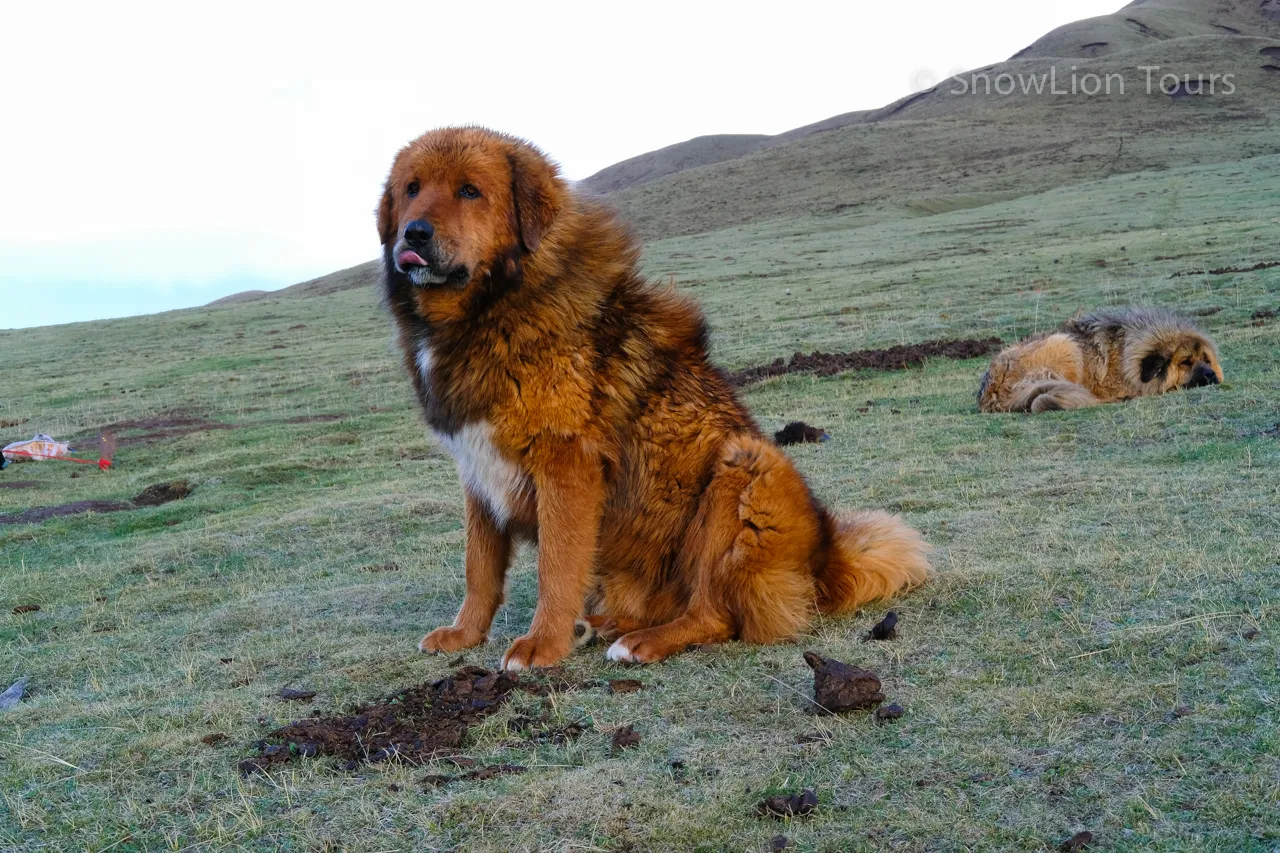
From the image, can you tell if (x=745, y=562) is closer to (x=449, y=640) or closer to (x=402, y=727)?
(x=449, y=640)

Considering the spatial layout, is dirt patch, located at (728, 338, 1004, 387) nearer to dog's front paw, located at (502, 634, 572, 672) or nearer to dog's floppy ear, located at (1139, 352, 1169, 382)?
dog's floppy ear, located at (1139, 352, 1169, 382)

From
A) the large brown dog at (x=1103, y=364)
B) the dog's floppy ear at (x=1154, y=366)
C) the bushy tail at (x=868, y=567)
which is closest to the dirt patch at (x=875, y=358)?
the large brown dog at (x=1103, y=364)

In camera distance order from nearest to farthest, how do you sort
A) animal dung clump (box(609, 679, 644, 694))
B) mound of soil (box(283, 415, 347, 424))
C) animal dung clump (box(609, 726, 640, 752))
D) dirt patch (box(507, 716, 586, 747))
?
animal dung clump (box(609, 726, 640, 752))
dirt patch (box(507, 716, 586, 747))
animal dung clump (box(609, 679, 644, 694))
mound of soil (box(283, 415, 347, 424))

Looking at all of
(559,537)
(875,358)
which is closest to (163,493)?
(559,537)

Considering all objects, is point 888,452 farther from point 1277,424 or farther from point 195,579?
point 195,579

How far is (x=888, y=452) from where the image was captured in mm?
10062

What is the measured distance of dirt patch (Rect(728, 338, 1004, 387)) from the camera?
628 inches

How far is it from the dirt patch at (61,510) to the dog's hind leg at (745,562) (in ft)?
33.1

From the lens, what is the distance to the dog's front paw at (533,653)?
441 centimetres

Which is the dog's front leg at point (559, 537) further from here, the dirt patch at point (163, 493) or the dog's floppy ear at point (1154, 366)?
the dirt patch at point (163, 493)

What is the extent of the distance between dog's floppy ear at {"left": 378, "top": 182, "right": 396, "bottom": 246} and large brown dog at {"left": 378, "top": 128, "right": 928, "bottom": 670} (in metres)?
0.01

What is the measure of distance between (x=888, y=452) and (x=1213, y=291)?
38.3 ft

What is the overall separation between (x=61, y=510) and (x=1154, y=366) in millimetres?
13230

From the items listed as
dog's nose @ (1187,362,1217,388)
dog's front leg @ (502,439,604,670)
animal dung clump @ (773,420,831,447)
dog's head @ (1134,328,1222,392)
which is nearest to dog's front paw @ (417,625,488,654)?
dog's front leg @ (502,439,604,670)
